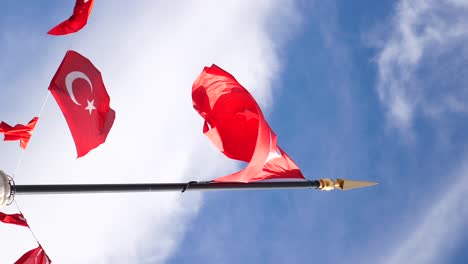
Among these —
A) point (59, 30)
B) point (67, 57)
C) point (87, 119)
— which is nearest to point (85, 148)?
point (87, 119)

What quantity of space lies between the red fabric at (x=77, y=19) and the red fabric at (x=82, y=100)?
34.0 inches

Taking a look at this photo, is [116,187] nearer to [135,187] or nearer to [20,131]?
[135,187]

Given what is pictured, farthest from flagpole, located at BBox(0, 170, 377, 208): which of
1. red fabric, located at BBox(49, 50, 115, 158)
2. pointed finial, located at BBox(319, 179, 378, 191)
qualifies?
red fabric, located at BBox(49, 50, 115, 158)

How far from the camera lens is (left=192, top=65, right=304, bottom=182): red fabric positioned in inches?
632

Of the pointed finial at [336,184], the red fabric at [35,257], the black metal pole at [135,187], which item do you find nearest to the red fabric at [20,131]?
the red fabric at [35,257]

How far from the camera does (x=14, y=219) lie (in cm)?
1452

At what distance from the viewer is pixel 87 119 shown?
14180 millimetres

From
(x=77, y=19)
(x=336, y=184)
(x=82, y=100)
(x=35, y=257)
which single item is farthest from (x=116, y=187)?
(x=336, y=184)

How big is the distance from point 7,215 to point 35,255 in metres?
1.52

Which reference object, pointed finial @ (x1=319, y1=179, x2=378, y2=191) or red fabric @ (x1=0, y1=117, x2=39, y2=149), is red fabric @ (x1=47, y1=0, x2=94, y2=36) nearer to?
red fabric @ (x1=0, y1=117, x2=39, y2=149)

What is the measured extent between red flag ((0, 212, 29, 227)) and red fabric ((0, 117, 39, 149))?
364 centimetres

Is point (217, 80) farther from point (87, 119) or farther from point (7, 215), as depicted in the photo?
point (7, 215)

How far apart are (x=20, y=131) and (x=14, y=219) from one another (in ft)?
14.5

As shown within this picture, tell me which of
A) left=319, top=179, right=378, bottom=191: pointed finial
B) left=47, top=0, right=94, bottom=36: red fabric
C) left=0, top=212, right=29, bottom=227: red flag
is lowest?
left=0, top=212, right=29, bottom=227: red flag
